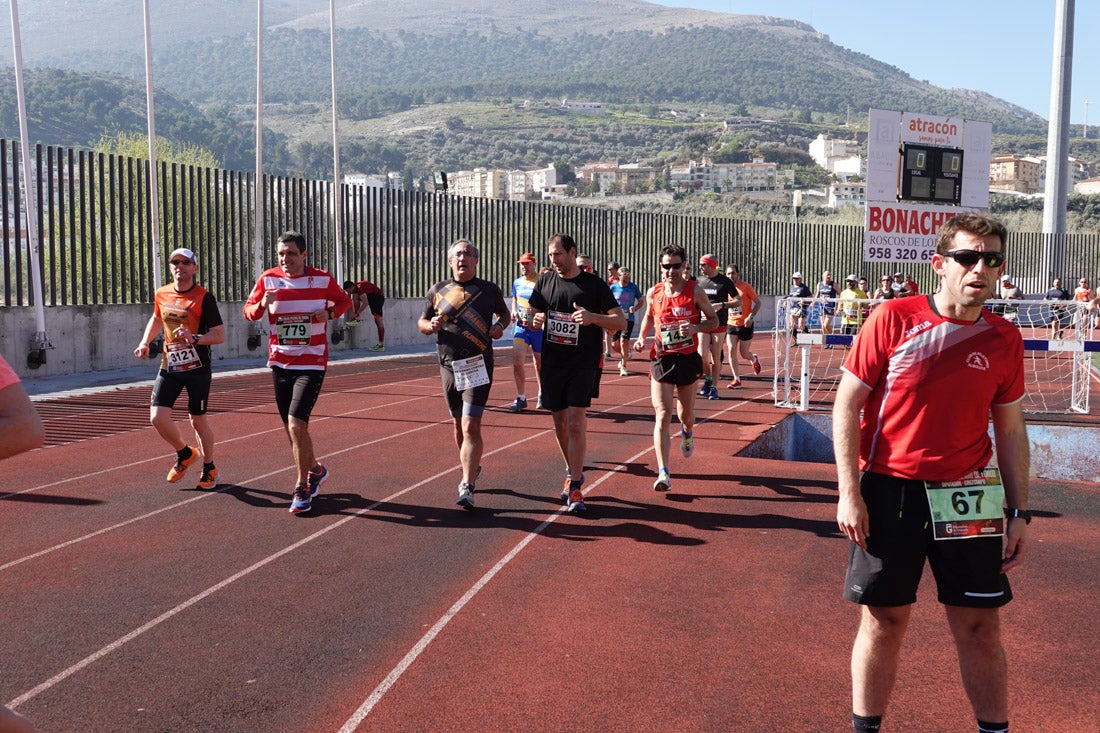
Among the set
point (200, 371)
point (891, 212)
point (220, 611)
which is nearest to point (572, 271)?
point (200, 371)

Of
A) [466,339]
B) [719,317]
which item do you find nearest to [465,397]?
[466,339]

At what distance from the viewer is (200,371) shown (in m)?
8.85

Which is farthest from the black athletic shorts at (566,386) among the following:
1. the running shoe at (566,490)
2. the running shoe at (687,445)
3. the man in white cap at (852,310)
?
the man in white cap at (852,310)

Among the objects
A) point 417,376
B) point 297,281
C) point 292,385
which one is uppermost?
point 297,281

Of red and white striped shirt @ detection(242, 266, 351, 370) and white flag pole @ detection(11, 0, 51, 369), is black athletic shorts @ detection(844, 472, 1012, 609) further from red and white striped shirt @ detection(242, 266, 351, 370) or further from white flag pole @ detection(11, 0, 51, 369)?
white flag pole @ detection(11, 0, 51, 369)

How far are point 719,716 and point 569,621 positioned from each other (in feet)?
4.45

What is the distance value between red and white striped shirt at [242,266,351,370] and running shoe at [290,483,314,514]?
95 cm

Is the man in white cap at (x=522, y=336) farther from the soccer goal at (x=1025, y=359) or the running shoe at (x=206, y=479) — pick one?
the running shoe at (x=206, y=479)

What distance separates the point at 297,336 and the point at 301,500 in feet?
4.18

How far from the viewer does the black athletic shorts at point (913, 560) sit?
370cm

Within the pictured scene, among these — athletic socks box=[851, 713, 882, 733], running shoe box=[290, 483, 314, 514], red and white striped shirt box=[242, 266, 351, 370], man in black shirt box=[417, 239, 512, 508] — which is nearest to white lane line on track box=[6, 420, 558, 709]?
running shoe box=[290, 483, 314, 514]

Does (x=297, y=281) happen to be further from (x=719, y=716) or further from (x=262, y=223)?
(x=262, y=223)

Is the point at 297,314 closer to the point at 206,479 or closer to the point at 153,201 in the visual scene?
the point at 206,479

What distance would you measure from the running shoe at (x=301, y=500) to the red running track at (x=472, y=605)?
0.09 meters
